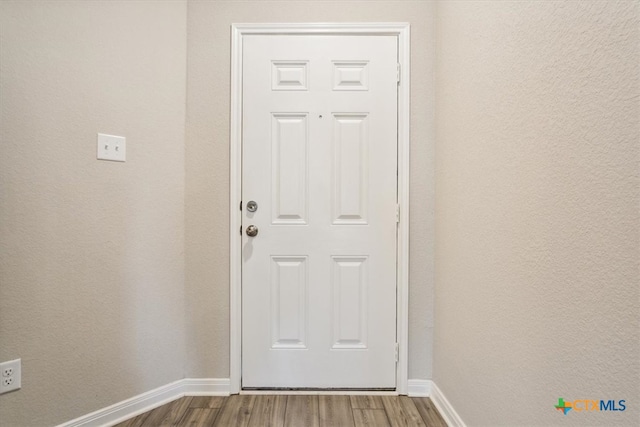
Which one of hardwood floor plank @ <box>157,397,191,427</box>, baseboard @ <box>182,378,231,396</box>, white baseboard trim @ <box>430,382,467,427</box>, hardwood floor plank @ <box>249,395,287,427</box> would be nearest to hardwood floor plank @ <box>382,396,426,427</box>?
white baseboard trim @ <box>430,382,467,427</box>

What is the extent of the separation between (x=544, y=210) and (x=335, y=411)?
137 centimetres

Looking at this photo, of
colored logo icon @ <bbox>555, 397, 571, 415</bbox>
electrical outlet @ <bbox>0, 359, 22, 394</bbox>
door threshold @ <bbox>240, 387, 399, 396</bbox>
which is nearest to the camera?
colored logo icon @ <bbox>555, 397, 571, 415</bbox>

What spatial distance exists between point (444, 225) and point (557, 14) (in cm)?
103

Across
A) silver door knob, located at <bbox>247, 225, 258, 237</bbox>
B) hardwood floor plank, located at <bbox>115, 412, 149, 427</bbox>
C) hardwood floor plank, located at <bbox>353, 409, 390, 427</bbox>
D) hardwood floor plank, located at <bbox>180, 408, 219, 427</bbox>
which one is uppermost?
silver door knob, located at <bbox>247, 225, 258, 237</bbox>

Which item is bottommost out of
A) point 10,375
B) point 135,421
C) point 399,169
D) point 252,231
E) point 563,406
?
point 135,421

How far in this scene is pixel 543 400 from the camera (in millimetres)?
1009

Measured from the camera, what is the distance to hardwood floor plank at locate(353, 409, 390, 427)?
5.47 ft

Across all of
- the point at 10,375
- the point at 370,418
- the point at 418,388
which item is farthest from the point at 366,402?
the point at 10,375

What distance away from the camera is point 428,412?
70.0 inches

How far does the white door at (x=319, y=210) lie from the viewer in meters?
1.94

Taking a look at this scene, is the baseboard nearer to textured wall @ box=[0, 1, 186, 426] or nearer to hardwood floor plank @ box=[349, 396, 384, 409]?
textured wall @ box=[0, 1, 186, 426]

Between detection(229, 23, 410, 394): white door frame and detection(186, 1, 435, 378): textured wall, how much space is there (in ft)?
0.13

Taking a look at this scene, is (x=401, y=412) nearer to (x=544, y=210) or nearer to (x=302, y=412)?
(x=302, y=412)

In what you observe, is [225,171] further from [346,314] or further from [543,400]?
[543,400]
